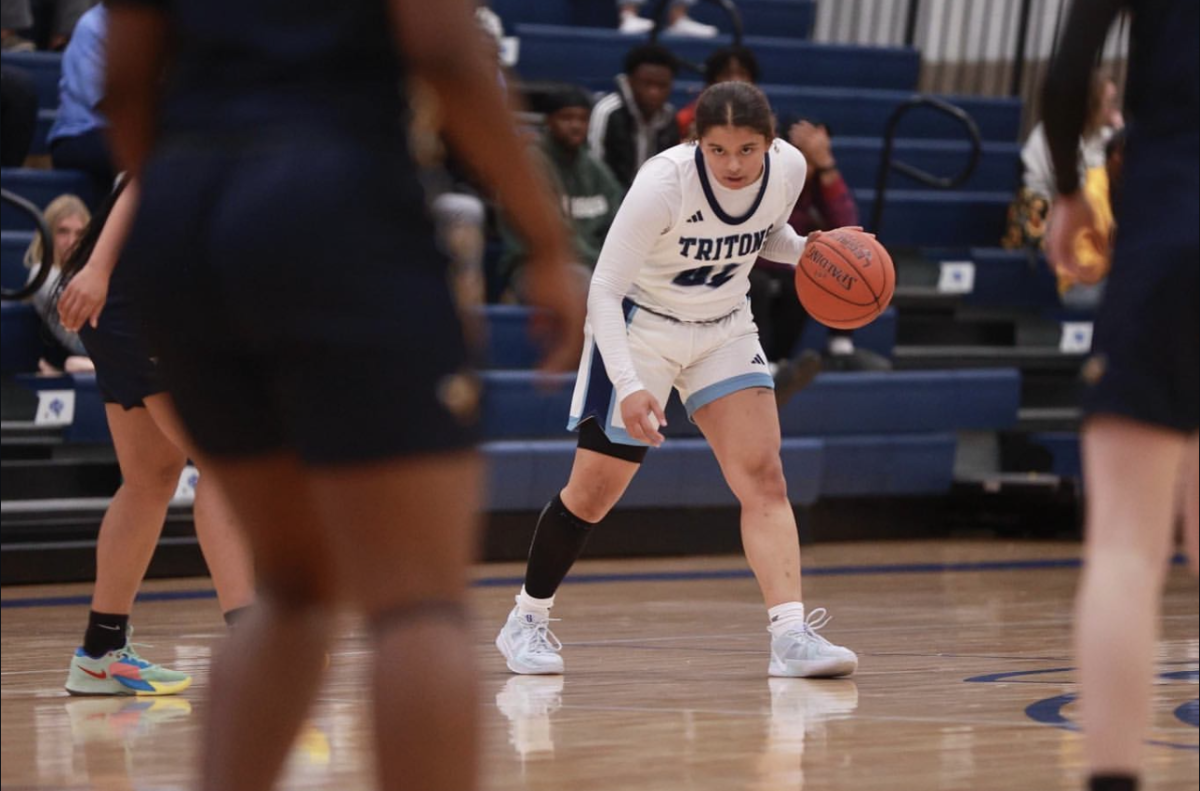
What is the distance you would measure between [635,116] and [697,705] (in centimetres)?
565

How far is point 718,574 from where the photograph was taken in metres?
8.09

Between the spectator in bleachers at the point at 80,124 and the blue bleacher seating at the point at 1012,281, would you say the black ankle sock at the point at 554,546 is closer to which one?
the spectator in bleachers at the point at 80,124

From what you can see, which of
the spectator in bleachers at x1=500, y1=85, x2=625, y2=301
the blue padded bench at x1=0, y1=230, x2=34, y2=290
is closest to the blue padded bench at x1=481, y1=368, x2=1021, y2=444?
the spectator in bleachers at x1=500, y1=85, x2=625, y2=301

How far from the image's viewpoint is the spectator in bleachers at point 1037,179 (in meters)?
10.8

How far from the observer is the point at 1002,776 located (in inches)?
137

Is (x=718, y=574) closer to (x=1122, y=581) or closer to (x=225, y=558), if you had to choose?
(x=225, y=558)

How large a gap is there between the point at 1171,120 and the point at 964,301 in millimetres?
8478

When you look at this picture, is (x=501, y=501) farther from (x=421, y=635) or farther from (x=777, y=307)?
(x=421, y=635)

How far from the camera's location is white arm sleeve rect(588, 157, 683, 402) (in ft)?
15.9

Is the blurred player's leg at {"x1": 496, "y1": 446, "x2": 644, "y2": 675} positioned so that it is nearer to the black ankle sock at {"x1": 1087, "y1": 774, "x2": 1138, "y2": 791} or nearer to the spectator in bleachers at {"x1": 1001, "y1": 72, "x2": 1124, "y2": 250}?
the black ankle sock at {"x1": 1087, "y1": 774, "x2": 1138, "y2": 791}

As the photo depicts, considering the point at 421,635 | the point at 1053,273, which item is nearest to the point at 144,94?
the point at 421,635

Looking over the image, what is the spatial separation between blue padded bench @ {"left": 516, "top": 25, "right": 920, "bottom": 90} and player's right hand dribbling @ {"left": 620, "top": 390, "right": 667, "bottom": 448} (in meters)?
6.23

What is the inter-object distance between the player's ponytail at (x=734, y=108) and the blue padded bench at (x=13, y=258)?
4.35m

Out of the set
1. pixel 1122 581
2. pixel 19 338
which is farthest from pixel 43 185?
pixel 1122 581
